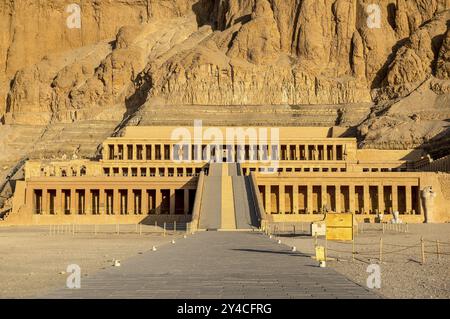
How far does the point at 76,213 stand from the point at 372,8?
82.5 metres

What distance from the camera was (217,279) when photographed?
18.3 m

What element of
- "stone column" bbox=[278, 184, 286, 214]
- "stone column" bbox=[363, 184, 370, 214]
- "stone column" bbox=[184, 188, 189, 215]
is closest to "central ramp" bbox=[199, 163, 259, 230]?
"stone column" bbox=[184, 188, 189, 215]

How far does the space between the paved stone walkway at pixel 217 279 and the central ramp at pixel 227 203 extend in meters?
29.6

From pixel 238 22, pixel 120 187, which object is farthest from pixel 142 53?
pixel 120 187

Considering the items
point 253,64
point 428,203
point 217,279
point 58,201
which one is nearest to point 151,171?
point 58,201

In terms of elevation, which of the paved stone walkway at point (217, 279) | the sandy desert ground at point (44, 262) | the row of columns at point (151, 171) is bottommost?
the sandy desert ground at point (44, 262)

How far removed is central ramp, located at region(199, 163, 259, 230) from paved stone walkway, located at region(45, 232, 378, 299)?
97.1ft

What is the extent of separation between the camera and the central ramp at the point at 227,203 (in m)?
56.4

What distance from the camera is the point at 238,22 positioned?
→ 140250mm

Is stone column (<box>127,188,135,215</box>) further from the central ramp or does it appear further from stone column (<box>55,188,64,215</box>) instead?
the central ramp

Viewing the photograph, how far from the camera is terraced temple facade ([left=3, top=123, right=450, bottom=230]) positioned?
218 feet

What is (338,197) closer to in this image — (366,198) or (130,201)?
(366,198)

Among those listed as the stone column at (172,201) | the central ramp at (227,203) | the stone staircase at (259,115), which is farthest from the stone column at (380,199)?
the stone staircase at (259,115)

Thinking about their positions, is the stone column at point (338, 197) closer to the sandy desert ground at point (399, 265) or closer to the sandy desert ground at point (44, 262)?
the sandy desert ground at point (399, 265)
